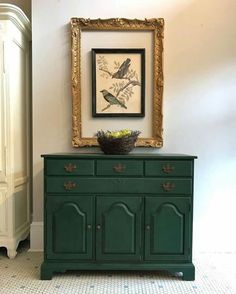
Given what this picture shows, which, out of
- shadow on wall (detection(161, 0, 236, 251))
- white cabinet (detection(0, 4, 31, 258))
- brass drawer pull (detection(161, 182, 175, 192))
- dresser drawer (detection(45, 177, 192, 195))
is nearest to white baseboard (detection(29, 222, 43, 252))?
white cabinet (detection(0, 4, 31, 258))

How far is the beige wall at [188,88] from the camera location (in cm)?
271

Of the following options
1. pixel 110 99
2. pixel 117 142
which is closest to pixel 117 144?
pixel 117 142

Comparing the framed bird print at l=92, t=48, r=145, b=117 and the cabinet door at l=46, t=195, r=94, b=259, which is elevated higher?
the framed bird print at l=92, t=48, r=145, b=117

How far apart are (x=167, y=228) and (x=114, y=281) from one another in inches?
21.8

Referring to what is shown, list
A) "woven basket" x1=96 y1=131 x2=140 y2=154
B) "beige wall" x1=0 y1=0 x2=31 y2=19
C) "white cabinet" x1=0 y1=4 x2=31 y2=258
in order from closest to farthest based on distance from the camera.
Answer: "woven basket" x1=96 y1=131 x2=140 y2=154 < "white cabinet" x1=0 y1=4 x2=31 y2=258 < "beige wall" x1=0 y1=0 x2=31 y2=19

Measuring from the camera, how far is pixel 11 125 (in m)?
2.55

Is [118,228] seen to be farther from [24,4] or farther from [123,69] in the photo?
[24,4]

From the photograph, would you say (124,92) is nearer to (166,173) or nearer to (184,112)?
(184,112)

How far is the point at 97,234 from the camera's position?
2178 millimetres

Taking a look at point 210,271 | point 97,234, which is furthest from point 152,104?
point 210,271

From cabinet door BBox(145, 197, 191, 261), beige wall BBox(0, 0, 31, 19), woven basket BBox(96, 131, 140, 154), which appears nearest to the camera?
cabinet door BBox(145, 197, 191, 261)

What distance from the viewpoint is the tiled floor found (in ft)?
6.69

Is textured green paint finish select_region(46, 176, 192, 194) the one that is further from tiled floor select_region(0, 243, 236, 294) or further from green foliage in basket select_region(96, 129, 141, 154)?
tiled floor select_region(0, 243, 236, 294)

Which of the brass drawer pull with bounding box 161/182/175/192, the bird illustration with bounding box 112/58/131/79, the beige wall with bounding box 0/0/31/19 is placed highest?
the beige wall with bounding box 0/0/31/19
